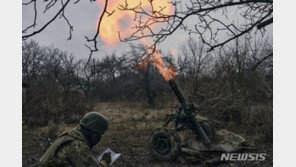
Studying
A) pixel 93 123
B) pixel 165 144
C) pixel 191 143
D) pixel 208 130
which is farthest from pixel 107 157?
pixel 208 130

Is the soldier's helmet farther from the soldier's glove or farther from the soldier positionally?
the soldier's glove

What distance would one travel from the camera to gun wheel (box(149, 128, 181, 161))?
7129mm

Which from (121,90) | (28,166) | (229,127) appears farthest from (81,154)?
(121,90)

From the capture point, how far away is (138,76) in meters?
36.7

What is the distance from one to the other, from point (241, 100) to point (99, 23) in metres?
9.15

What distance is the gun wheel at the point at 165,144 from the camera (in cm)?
713

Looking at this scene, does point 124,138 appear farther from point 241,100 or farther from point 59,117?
point 59,117

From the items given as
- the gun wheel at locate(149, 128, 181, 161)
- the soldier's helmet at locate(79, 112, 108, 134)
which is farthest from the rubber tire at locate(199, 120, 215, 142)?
the soldier's helmet at locate(79, 112, 108, 134)

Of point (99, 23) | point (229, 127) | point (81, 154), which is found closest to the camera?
point (99, 23)

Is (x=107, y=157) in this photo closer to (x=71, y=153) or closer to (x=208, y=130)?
(x=71, y=153)

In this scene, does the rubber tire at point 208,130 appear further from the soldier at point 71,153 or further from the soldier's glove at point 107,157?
the soldier at point 71,153

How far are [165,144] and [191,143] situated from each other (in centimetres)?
71

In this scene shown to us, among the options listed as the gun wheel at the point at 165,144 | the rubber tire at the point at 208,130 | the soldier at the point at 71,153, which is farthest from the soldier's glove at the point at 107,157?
the rubber tire at the point at 208,130

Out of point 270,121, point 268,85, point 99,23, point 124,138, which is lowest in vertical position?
point 124,138
